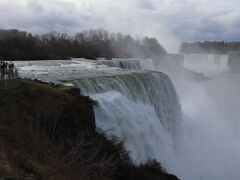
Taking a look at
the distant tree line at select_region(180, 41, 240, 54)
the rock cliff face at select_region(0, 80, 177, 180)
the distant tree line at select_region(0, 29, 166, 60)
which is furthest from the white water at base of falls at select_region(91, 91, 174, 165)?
the distant tree line at select_region(180, 41, 240, 54)

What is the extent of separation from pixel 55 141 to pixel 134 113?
6.74 meters

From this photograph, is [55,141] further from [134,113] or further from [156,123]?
[156,123]

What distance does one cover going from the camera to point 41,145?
308 inches

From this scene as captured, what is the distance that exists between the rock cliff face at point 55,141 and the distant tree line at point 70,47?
3059 centimetres

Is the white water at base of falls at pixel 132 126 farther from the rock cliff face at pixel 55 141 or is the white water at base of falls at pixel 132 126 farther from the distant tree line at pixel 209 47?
the distant tree line at pixel 209 47

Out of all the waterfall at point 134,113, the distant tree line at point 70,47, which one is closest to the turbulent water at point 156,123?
the waterfall at point 134,113

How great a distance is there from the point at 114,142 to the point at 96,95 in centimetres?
392

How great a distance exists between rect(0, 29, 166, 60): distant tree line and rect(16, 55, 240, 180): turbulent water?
16.0 meters

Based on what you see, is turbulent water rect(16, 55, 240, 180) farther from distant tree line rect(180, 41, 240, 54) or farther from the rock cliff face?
distant tree line rect(180, 41, 240, 54)

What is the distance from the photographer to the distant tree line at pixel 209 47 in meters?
138

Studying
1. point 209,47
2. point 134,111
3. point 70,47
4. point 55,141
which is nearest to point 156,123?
point 134,111

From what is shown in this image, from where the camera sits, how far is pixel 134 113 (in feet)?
50.8

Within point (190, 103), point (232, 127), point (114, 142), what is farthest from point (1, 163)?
point (190, 103)

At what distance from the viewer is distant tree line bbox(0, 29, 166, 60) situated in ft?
144
